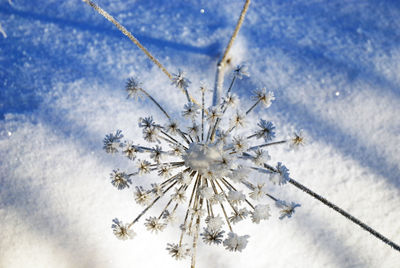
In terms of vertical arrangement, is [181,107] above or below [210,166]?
above

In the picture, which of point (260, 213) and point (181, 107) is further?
point (181, 107)

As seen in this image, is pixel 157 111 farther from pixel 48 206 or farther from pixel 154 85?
pixel 48 206

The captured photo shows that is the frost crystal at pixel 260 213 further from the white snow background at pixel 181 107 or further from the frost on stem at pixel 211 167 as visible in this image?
the white snow background at pixel 181 107

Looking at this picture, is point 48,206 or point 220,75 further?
point 48,206

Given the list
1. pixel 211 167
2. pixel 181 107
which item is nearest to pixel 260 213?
pixel 211 167

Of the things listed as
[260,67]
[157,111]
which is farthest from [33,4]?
[260,67]

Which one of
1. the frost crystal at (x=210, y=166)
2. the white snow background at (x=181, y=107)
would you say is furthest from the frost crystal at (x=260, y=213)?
the white snow background at (x=181, y=107)

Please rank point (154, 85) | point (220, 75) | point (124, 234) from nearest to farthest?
point (124, 234), point (220, 75), point (154, 85)

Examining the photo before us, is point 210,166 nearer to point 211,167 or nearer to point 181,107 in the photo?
point 211,167
